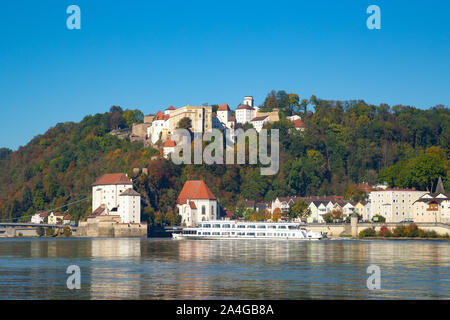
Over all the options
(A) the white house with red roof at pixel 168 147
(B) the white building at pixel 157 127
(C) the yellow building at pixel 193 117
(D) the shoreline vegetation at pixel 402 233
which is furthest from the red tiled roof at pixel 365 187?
(B) the white building at pixel 157 127

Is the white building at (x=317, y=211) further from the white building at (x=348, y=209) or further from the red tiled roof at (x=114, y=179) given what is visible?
the red tiled roof at (x=114, y=179)

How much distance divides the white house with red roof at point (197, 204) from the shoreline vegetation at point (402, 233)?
27541 millimetres

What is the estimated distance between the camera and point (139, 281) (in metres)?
30.0

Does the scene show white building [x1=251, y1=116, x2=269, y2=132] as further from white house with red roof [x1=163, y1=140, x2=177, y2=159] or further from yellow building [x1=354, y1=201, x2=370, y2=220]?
yellow building [x1=354, y1=201, x2=370, y2=220]

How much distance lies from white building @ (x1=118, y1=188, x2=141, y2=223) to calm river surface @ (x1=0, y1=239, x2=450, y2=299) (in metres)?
45.3

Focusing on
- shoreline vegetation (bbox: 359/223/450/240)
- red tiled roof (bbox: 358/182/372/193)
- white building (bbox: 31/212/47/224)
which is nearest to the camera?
shoreline vegetation (bbox: 359/223/450/240)

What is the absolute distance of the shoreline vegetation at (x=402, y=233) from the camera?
7094 cm

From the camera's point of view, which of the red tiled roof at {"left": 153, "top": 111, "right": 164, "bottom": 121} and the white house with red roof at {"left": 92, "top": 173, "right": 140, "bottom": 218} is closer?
the white house with red roof at {"left": 92, "top": 173, "right": 140, "bottom": 218}

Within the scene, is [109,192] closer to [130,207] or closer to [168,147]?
[130,207]

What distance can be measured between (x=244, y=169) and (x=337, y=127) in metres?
22.0

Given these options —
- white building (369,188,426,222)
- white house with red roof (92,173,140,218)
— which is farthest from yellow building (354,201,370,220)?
white house with red roof (92,173,140,218)

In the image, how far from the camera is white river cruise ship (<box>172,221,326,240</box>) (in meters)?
72.3
